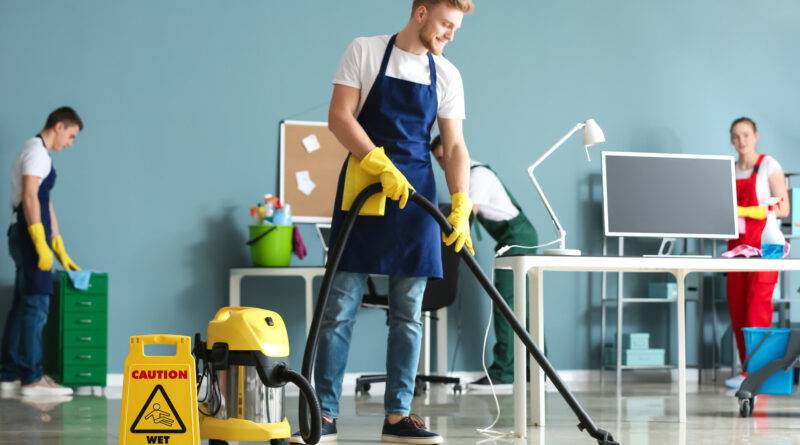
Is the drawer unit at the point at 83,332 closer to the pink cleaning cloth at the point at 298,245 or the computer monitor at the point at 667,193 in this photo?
the pink cleaning cloth at the point at 298,245

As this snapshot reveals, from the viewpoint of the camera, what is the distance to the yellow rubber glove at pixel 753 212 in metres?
5.43

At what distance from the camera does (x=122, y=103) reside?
18.5 feet

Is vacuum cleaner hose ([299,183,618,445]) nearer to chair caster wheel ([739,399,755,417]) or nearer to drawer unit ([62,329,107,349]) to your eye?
chair caster wheel ([739,399,755,417])

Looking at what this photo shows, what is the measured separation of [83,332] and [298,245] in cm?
125

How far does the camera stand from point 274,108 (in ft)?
19.2

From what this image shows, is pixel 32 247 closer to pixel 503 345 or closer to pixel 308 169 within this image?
pixel 308 169

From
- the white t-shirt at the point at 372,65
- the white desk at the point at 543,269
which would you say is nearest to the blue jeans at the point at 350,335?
the white desk at the point at 543,269

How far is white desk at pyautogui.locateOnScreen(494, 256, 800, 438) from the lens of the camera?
340 centimetres

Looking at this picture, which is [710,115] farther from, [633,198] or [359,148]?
[359,148]

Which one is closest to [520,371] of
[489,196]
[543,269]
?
[543,269]

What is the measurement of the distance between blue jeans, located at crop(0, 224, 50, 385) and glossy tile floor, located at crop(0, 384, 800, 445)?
19 centimetres

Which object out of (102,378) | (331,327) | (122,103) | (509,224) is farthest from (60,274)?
(331,327)

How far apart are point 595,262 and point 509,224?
77.8 inches

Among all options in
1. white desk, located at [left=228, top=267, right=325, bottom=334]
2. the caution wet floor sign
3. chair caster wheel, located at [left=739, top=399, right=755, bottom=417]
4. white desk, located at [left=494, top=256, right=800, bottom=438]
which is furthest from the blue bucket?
the caution wet floor sign
